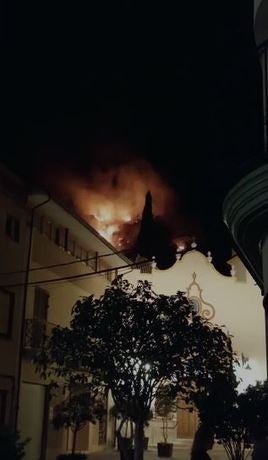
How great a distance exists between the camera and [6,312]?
1964 centimetres

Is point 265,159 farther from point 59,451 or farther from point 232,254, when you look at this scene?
point 232,254

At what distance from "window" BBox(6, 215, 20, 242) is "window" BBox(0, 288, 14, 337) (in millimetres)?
1780

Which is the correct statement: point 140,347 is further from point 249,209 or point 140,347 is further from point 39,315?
point 39,315

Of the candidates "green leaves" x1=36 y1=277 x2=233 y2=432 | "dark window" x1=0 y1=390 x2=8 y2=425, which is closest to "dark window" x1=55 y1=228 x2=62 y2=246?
"dark window" x1=0 y1=390 x2=8 y2=425

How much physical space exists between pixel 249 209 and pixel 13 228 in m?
14.8

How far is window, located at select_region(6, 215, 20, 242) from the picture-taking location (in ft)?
65.9

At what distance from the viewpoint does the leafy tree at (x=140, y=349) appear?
9625 millimetres

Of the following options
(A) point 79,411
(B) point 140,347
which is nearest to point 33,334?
(A) point 79,411

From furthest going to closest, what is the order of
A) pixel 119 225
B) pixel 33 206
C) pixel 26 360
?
pixel 119 225 < pixel 33 206 < pixel 26 360

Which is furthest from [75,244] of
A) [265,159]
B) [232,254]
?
[265,159]

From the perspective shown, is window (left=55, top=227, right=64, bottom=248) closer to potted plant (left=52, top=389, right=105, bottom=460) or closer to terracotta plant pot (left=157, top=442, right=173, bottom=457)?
potted plant (left=52, top=389, right=105, bottom=460)

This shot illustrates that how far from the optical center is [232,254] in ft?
116

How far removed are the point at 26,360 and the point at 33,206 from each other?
513 centimetres

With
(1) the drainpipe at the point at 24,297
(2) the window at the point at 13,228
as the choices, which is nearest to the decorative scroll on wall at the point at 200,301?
(1) the drainpipe at the point at 24,297
